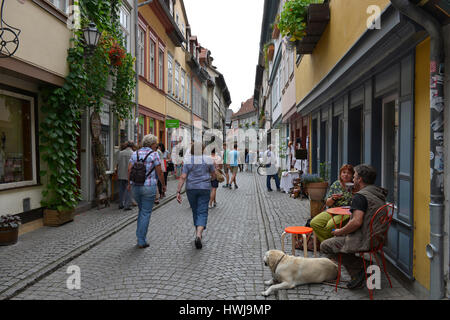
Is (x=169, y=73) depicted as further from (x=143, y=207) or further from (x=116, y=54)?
(x=143, y=207)

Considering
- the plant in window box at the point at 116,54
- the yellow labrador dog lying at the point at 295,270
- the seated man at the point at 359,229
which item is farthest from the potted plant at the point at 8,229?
the plant in window box at the point at 116,54

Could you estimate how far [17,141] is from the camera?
7.65 m

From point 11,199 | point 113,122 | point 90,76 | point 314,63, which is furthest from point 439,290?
point 113,122

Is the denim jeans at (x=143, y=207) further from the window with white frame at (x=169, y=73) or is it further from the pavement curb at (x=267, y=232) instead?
the window with white frame at (x=169, y=73)

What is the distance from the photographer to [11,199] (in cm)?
714

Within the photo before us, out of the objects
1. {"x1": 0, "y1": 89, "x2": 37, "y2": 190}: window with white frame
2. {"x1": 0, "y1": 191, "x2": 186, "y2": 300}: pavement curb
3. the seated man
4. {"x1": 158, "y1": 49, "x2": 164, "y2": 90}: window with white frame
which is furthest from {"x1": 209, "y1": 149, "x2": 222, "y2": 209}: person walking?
{"x1": 158, "y1": 49, "x2": 164, "y2": 90}: window with white frame

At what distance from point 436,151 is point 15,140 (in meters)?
7.05

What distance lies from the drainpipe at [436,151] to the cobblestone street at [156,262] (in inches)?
26.0

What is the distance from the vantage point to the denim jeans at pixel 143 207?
21.1ft

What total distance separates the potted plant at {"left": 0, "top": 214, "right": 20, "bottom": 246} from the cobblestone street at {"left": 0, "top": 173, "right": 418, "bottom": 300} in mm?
188

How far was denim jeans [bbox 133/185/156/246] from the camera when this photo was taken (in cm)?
644

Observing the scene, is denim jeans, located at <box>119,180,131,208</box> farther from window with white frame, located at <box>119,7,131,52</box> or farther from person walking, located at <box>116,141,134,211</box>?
window with white frame, located at <box>119,7,131,52</box>

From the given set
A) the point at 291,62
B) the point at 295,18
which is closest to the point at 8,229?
the point at 295,18

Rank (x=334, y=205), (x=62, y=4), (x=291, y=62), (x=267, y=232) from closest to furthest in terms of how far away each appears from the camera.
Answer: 1. (x=334, y=205)
2. (x=267, y=232)
3. (x=62, y=4)
4. (x=291, y=62)
